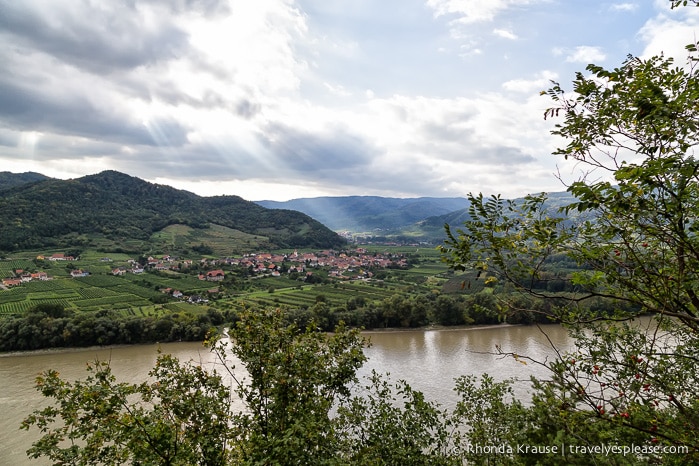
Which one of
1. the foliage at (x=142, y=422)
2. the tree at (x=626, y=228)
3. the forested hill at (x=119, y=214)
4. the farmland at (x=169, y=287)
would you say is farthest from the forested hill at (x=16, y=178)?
the tree at (x=626, y=228)

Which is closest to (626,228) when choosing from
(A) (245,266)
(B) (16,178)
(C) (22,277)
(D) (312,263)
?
(C) (22,277)

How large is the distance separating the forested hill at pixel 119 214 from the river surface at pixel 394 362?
50012 mm

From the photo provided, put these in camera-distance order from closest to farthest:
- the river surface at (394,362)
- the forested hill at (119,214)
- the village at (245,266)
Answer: the river surface at (394,362) < the village at (245,266) < the forested hill at (119,214)

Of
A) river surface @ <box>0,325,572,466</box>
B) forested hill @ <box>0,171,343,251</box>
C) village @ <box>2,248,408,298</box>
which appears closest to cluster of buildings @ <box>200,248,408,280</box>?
village @ <box>2,248,408,298</box>

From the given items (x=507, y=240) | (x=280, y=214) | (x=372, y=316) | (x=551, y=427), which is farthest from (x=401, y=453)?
(x=280, y=214)

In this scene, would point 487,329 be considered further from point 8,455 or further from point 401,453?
point 8,455

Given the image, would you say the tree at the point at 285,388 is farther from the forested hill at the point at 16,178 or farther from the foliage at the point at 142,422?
the forested hill at the point at 16,178

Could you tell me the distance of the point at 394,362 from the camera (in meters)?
21.3

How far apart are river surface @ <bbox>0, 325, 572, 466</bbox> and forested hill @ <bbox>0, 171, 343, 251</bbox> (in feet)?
164

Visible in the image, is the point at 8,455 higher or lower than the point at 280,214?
lower

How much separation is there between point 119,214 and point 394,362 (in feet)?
301

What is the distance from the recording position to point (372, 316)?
30656mm

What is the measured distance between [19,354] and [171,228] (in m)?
68.6

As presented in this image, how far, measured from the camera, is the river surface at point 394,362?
49.5 feet
